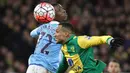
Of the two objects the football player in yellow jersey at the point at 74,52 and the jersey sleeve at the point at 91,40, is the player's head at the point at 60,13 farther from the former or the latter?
the jersey sleeve at the point at 91,40

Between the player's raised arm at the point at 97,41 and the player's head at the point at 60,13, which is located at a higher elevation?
the player's head at the point at 60,13

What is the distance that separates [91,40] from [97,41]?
145 mm

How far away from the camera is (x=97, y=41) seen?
24.3ft

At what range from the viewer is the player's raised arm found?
23.6ft

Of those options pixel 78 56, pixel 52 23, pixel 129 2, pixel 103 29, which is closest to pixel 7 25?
pixel 103 29

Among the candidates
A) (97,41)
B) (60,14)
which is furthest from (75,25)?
(97,41)

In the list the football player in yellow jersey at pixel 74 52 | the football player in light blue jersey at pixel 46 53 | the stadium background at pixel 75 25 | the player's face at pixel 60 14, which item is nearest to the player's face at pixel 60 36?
the football player in yellow jersey at pixel 74 52

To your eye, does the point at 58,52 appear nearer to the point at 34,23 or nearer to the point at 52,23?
the point at 52,23

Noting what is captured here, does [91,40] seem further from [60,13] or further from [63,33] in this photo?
[60,13]

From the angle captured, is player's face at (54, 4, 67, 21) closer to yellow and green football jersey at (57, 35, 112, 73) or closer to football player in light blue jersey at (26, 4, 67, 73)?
football player in light blue jersey at (26, 4, 67, 73)

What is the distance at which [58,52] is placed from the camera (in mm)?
9312

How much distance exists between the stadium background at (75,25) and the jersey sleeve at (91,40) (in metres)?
7.03

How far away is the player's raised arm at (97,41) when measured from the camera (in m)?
7.20

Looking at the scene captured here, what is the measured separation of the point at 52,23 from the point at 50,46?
40 centimetres
